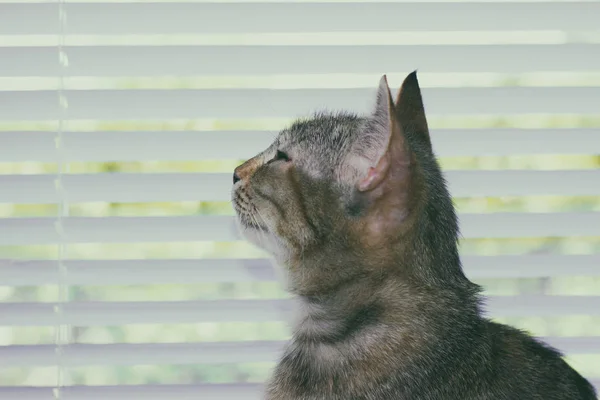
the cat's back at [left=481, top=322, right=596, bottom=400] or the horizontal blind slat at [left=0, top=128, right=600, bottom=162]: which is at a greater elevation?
the horizontal blind slat at [left=0, top=128, right=600, bottom=162]

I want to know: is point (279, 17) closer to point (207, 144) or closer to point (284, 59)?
point (284, 59)

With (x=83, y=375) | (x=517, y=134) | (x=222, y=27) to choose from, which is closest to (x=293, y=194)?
(x=222, y=27)

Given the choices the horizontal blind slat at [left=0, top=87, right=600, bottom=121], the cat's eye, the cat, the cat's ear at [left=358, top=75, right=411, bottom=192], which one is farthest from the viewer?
the horizontal blind slat at [left=0, top=87, right=600, bottom=121]

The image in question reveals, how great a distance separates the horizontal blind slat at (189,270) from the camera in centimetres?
165

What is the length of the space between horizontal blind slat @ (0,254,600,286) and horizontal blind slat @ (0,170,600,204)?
12 centimetres

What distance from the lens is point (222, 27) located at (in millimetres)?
1656

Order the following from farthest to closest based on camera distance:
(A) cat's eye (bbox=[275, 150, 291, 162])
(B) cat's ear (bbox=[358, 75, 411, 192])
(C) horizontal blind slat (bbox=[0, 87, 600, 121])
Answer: (C) horizontal blind slat (bbox=[0, 87, 600, 121]) → (A) cat's eye (bbox=[275, 150, 291, 162]) → (B) cat's ear (bbox=[358, 75, 411, 192])

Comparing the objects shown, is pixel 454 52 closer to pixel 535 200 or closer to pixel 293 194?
pixel 535 200

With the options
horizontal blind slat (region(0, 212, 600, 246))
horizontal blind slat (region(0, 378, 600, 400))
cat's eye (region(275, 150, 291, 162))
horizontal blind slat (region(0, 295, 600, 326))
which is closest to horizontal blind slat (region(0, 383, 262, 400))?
horizontal blind slat (region(0, 378, 600, 400))

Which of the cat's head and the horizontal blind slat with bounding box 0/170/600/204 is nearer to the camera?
the cat's head

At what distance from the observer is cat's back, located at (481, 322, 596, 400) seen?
1341 millimetres

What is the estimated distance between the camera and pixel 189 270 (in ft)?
5.47

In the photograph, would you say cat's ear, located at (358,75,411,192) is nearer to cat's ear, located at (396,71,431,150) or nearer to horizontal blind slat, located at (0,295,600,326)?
cat's ear, located at (396,71,431,150)

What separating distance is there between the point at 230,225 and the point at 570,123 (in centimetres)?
70
